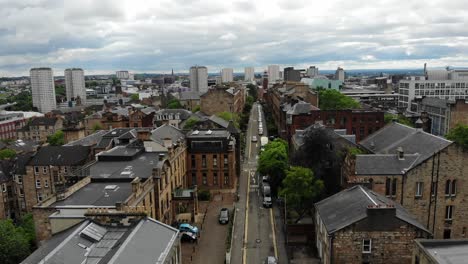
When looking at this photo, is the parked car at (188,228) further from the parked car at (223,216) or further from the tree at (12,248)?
the tree at (12,248)

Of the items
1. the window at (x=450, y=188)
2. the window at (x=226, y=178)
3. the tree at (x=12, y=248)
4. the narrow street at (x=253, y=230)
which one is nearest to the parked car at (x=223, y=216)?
the narrow street at (x=253, y=230)

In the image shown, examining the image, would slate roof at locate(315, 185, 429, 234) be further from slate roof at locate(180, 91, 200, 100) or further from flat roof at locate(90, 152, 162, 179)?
slate roof at locate(180, 91, 200, 100)

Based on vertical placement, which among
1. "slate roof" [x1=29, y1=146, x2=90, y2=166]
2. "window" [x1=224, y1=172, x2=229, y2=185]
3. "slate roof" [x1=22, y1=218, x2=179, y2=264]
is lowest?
"window" [x1=224, y1=172, x2=229, y2=185]

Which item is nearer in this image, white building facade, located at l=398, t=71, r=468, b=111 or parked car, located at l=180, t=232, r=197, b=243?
parked car, located at l=180, t=232, r=197, b=243

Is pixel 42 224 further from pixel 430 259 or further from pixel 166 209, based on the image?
pixel 430 259

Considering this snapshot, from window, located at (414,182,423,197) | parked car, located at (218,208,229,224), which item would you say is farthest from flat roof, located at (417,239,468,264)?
parked car, located at (218,208,229,224)

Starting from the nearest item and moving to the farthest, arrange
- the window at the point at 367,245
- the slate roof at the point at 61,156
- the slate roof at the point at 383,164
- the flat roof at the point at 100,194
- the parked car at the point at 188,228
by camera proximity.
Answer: the window at the point at 367,245 → the flat roof at the point at 100,194 → the slate roof at the point at 383,164 → the parked car at the point at 188,228 → the slate roof at the point at 61,156

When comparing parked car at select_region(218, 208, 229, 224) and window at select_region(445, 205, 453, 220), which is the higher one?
window at select_region(445, 205, 453, 220)

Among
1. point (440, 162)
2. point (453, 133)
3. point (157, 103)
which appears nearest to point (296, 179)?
point (440, 162)
